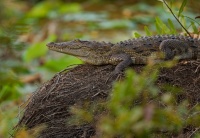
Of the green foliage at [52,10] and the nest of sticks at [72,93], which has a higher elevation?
the nest of sticks at [72,93]

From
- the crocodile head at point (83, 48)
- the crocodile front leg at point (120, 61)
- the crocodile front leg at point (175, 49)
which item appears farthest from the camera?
the crocodile head at point (83, 48)

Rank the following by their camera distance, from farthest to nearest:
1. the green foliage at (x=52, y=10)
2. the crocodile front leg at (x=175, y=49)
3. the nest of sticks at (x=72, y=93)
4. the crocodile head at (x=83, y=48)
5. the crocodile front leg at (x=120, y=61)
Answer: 1. the green foliage at (x=52, y=10)
2. the crocodile head at (x=83, y=48)
3. the crocodile front leg at (x=175, y=49)
4. the crocodile front leg at (x=120, y=61)
5. the nest of sticks at (x=72, y=93)

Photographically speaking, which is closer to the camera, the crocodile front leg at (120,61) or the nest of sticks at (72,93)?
the nest of sticks at (72,93)

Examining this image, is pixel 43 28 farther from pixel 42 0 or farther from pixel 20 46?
pixel 20 46

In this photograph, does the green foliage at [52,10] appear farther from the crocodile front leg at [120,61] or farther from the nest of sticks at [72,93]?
the nest of sticks at [72,93]

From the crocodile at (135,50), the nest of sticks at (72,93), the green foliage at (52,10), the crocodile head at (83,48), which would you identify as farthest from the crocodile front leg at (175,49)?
the green foliage at (52,10)

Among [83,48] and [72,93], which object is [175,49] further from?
[72,93]

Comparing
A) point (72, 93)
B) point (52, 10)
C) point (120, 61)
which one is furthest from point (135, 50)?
point (52, 10)

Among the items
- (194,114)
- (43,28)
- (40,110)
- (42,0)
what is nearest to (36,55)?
(43,28)
